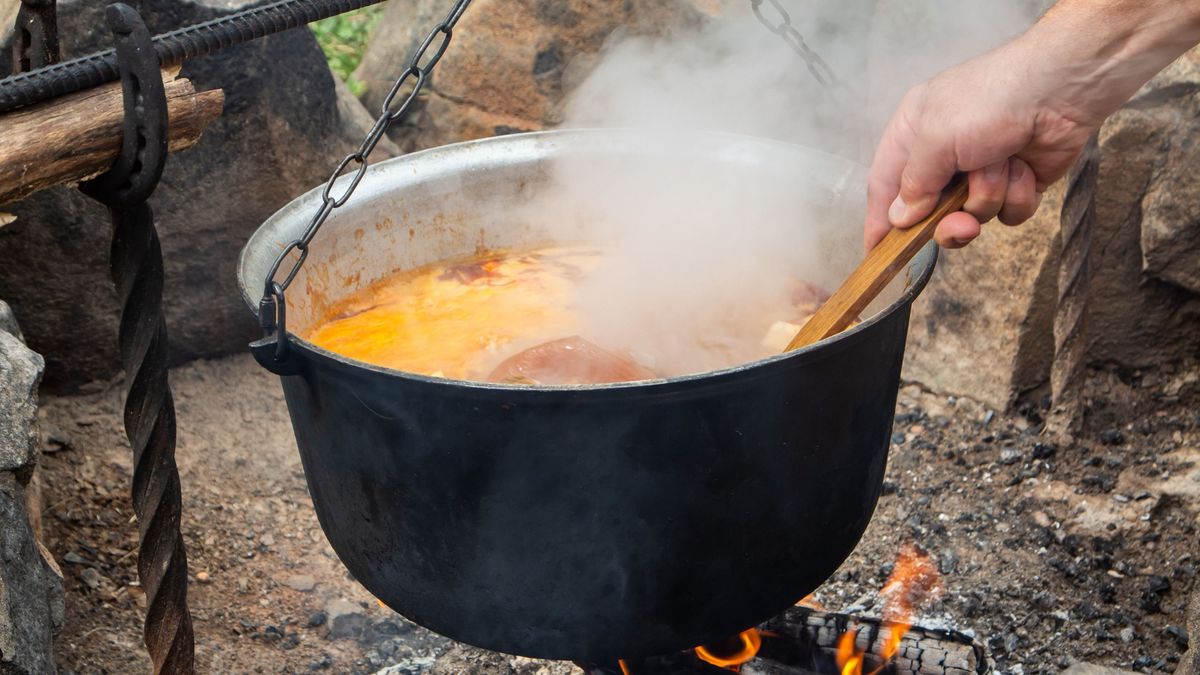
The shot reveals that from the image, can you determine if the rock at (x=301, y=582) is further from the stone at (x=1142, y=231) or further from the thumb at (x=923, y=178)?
→ the stone at (x=1142, y=231)

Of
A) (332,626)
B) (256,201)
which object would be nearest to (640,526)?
(332,626)

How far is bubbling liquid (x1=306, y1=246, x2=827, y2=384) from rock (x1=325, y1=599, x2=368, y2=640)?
1064 millimetres

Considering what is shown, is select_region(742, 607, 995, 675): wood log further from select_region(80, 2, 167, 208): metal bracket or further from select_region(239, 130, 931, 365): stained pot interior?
select_region(80, 2, 167, 208): metal bracket

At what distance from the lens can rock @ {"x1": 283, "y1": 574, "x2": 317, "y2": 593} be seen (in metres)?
3.36

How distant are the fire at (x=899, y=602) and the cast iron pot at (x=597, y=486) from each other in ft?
1.99

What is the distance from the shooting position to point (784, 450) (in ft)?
6.36

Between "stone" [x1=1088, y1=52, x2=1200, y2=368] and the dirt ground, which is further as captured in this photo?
"stone" [x1=1088, y1=52, x2=1200, y2=368]

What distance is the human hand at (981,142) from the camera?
2125 mm

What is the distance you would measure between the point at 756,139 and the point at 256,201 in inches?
90.1

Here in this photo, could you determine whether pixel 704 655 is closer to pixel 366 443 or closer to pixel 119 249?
pixel 366 443

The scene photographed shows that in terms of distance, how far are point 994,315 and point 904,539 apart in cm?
101

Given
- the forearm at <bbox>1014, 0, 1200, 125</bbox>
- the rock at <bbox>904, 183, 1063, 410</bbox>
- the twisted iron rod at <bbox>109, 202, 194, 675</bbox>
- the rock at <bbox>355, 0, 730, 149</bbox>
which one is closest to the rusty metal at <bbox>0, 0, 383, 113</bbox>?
the twisted iron rod at <bbox>109, 202, 194, 675</bbox>

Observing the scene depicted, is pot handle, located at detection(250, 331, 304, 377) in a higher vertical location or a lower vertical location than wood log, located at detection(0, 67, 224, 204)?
lower

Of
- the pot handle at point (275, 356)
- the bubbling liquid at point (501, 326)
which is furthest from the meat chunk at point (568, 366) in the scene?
the pot handle at point (275, 356)
